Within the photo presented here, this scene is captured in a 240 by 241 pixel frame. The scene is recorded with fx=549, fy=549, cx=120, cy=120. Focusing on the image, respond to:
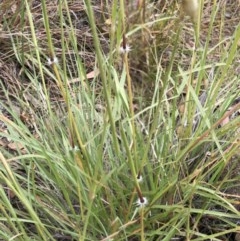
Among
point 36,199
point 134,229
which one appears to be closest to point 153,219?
point 134,229

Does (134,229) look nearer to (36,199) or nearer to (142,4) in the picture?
(36,199)

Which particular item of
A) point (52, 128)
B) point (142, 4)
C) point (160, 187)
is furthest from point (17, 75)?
point (142, 4)

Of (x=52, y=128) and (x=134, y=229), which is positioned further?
(x=52, y=128)

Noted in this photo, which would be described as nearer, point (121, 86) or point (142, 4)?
point (142, 4)

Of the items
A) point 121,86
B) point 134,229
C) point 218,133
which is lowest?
point 134,229

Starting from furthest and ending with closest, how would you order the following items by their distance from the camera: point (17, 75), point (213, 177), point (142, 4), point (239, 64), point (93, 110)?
point (17, 75), point (239, 64), point (93, 110), point (213, 177), point (142, 4)

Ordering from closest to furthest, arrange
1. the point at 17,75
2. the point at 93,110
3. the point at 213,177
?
the point at 213,177 < the point at 93,110 < the point at 17,75

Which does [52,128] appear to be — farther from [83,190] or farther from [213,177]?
[213,177]

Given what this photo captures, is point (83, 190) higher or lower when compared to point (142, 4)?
lower

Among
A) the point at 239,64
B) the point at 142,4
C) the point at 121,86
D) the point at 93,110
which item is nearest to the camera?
the point at 142,4
